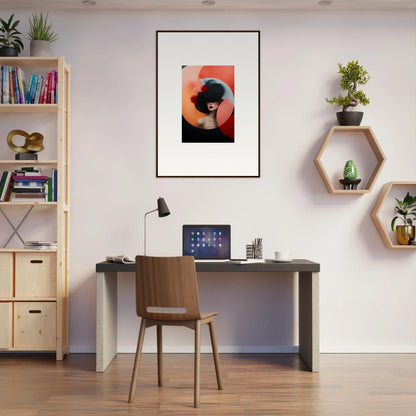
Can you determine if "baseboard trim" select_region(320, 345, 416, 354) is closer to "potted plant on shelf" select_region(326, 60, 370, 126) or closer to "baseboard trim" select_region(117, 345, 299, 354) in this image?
"baseboard trim" select_region(117, 345, 299, 354)

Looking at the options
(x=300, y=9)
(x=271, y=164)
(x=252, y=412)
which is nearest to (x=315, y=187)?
(x=271, y=164)

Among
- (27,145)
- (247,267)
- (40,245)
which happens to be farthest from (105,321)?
(27,145)

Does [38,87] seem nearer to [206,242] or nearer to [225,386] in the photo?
[206,242]

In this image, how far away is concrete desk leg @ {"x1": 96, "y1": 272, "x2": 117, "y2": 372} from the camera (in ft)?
12.9

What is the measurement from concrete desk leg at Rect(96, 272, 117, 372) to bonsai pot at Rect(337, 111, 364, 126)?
217cm

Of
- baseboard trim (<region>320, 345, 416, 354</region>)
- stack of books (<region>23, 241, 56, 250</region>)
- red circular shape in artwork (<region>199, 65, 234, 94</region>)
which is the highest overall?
red circular shape in artwork (<region>199, 65, 234, 94</region>)

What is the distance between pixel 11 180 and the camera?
446cm

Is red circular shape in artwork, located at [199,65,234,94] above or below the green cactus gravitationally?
above

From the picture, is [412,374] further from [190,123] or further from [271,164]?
[190,123]

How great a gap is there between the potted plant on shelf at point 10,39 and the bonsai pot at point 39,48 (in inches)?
4.8

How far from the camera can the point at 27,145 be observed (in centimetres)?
452

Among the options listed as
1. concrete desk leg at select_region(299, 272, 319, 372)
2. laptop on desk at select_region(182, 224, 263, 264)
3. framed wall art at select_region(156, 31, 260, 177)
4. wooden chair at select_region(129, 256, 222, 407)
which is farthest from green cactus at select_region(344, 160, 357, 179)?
wooden chair at select_region(129, 256, 222, 407)

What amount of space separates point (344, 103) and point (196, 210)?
1.45 metres

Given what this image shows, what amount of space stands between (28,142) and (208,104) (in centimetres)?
147
